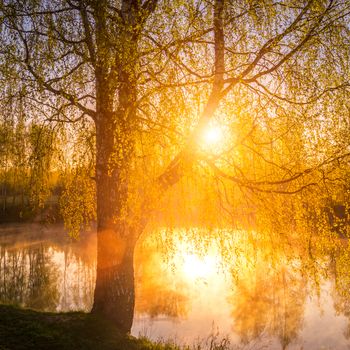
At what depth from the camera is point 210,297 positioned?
42.2 feet

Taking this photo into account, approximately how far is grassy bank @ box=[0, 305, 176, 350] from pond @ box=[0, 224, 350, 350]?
147 cm

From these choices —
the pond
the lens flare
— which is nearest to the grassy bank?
the pond

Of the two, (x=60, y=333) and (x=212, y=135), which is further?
(x=60, y=333)

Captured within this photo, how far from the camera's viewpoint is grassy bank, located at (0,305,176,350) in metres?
5.65

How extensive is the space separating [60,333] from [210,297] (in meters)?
7.58

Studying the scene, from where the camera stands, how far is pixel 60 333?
6066mm

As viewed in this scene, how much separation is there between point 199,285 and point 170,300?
6.57 ft

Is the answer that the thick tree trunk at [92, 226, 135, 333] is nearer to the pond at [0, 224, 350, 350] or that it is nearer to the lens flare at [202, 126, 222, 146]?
the pond at [0, 224, 350, 350]

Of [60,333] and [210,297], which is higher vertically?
[60,333]

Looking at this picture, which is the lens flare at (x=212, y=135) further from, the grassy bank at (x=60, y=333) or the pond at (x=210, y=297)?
the grassy bank at (x=60, y=333)

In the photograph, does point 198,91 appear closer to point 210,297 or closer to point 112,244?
point 112,244

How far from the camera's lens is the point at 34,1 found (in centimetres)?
653

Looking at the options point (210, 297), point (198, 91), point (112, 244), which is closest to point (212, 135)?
point (198, 91)

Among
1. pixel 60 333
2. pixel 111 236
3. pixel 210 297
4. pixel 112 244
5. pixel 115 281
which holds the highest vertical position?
pixel 111 236
